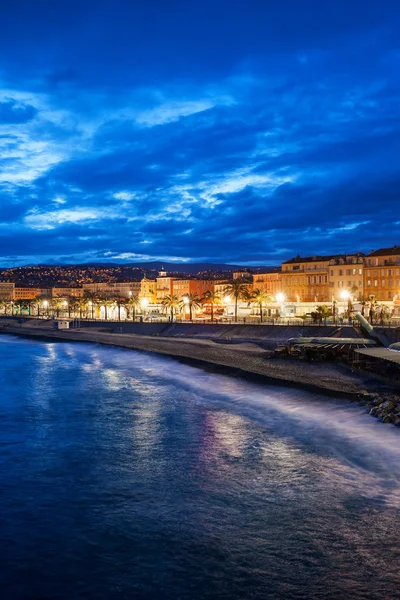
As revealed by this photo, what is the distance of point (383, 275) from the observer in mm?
101188

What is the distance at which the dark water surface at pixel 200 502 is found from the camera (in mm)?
12234

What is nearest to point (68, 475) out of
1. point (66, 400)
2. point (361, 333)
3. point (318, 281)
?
point (66, 400)

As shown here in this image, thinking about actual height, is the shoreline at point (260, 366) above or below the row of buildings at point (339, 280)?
below

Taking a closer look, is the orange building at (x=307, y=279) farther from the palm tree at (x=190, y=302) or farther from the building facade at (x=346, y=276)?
the palm tree at (x=190, y=302)

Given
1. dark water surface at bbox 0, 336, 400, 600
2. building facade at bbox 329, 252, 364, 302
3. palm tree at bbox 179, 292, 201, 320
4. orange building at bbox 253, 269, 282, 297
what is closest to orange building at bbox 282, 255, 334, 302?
building facade at bbox 329, 252, 364, 302

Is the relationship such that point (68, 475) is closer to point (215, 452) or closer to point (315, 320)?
point (215, 452)

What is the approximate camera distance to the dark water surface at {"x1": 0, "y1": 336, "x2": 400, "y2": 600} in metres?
12.2

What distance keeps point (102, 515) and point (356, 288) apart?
89135 millimetres

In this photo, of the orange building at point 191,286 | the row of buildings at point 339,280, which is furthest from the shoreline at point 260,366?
the orange building at point 191,286

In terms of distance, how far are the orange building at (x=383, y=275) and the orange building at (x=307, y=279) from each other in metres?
8.47

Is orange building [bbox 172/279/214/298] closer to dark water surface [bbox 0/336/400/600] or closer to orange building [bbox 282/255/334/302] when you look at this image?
orange building [bbox 282/255/334/302]

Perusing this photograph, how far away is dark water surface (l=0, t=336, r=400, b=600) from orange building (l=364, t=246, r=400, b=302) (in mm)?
72777

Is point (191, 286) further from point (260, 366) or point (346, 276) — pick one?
point (260, 366)

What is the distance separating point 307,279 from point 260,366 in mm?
71565
